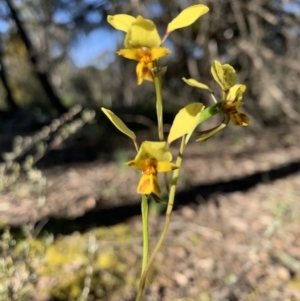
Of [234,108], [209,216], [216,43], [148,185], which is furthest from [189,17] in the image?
[216,43]

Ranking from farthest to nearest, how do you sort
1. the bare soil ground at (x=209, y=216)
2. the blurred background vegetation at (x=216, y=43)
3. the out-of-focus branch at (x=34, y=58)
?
the out-of-focus branch at (x=34, y=58) < the blurred background vegetation at (x=216, y=43) < the bare soil ground at (x=209, y=216)

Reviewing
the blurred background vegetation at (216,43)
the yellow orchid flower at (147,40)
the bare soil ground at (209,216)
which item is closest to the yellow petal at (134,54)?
the yellow orchid flower at (147,40)

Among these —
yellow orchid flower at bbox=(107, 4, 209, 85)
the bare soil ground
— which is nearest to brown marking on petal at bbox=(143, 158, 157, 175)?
yellow orchid flower at bbox=(107, 4, 209, 85)

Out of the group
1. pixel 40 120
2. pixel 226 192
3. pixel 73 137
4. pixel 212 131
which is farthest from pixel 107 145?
pixel 212 131

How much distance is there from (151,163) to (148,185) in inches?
1.7

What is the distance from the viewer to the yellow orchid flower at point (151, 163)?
2.81 feet

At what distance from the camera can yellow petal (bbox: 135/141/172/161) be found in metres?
0.86

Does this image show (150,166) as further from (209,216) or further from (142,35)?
(209,216)

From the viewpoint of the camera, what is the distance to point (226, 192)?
394 centimetres

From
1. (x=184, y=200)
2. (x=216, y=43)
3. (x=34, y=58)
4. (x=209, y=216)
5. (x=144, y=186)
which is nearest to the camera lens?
(x=144, y=186)

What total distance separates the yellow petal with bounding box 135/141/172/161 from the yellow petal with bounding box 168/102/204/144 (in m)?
0.03

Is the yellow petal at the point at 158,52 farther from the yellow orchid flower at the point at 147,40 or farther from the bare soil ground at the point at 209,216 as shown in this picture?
the bare soil ground at the point at 209,216

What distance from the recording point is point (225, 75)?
92cm

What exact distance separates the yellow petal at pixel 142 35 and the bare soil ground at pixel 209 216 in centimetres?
82
